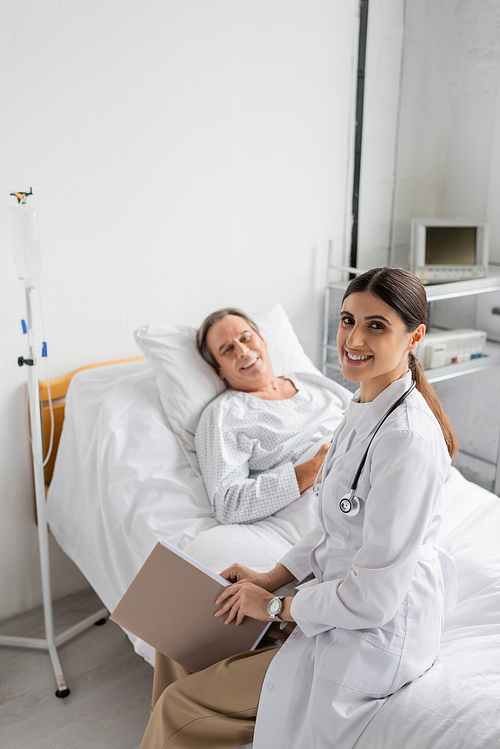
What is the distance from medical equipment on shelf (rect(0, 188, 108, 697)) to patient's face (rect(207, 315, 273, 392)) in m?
0.51

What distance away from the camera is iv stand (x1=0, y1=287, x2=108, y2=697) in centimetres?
166

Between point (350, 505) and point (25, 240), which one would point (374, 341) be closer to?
point (350, 505)

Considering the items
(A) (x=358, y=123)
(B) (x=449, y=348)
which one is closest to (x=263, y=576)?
(B) (x=449, y=348)

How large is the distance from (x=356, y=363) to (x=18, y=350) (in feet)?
4.08

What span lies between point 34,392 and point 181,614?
0.82m

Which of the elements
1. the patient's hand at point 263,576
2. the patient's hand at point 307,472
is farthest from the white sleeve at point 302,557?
the patient's hand at point 307,472

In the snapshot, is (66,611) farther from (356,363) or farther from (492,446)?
(492,446)

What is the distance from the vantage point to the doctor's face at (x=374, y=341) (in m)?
1.01

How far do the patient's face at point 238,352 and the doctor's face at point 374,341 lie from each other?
0.80m

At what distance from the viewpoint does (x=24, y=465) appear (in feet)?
6.48

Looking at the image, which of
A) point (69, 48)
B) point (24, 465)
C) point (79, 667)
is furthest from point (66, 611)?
point (69, 48)

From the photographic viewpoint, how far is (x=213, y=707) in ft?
3.44

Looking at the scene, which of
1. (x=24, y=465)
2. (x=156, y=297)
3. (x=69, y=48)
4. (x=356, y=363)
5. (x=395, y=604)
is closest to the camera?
(x=395, y=604)

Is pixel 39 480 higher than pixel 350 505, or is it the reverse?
pixel 350 505
